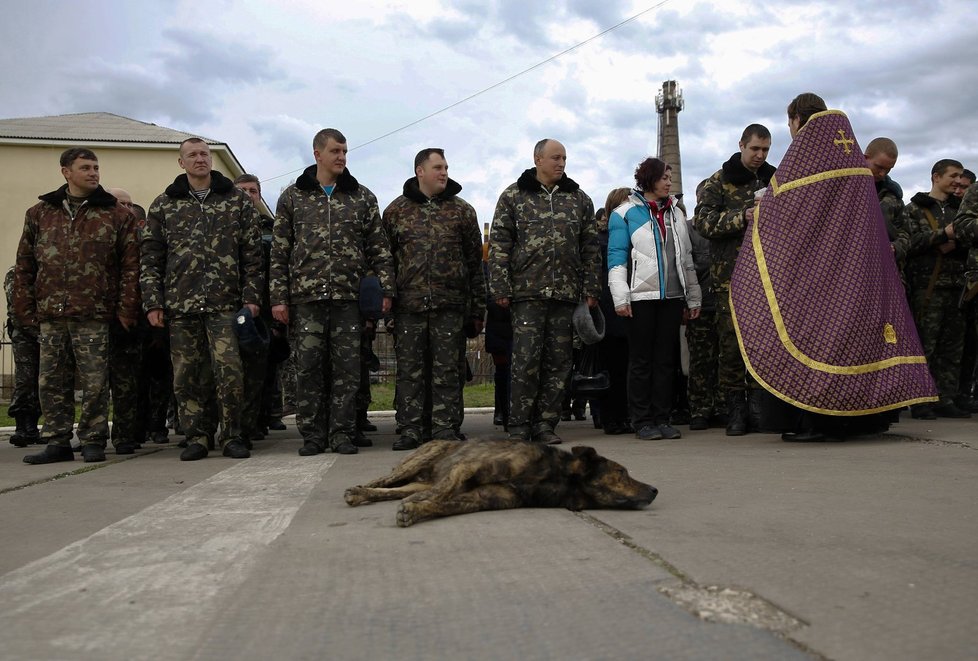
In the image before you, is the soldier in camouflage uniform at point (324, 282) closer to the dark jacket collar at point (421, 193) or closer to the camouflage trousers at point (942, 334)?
the dark jacket collar at point (421, 193)

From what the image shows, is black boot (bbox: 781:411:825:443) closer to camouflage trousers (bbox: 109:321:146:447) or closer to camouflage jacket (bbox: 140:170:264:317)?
camouflage jacket (bbox: 140:170:264:317)

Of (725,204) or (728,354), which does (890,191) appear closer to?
(725,204)

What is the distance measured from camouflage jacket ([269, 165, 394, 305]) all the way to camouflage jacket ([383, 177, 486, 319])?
9.1 inches

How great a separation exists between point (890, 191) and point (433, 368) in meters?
4.64

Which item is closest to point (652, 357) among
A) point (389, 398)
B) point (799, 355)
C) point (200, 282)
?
point (799, 355)

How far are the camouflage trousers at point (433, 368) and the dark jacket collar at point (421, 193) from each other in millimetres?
971

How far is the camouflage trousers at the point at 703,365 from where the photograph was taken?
8.16 metres

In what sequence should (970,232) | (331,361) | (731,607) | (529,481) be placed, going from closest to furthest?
(731,607) → (529,481) → (331,361) → (970,232)

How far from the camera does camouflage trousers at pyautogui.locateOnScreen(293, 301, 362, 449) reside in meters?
7.24

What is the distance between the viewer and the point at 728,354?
7633 mm

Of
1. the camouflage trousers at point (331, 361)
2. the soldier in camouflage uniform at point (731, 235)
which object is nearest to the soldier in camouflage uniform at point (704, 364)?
the soldier in camouflage uniform at point (731, 235)

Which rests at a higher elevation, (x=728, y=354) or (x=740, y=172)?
(x=740, y=172)

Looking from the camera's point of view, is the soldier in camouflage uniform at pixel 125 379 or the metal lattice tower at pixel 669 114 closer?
the soldier in camouflage uniform at pixel 125 379

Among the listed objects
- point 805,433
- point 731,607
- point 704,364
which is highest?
point 704,364
